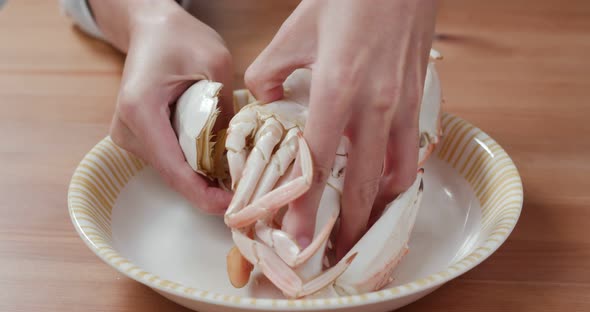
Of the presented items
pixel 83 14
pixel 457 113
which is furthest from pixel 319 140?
pixel 83 14

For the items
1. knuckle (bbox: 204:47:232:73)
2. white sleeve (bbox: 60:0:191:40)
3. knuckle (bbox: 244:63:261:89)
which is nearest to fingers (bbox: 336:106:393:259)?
knuckle (bbox: 244:63:261:89)

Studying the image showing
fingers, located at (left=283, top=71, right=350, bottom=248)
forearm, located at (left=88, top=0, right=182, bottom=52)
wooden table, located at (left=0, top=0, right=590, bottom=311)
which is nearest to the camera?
fingers, located at (left=283, top=71, right=350, bottom=248)

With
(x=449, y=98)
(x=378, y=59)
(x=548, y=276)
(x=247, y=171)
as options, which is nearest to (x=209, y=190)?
(x=247, y=171)

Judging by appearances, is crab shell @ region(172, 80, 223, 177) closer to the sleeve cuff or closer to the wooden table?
the wooden table

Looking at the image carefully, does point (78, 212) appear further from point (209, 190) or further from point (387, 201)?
point (387, 201)

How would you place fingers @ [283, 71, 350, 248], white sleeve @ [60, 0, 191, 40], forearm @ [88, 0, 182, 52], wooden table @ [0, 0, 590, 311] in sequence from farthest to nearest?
white sleeve @ [60, 0, 191, 40] → forearm @ [88, 0, 182, 52] → wooden table @ [0, 0, 590, 311] → fingers @ [283, 71, 350, 248]

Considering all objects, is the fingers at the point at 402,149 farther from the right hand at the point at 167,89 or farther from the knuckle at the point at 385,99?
the right hand at the point at 167,89

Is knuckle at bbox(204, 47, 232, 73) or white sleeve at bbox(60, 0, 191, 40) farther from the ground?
knuckle at bbox(204, 47, 232, 73)
